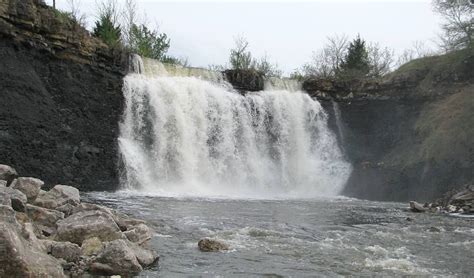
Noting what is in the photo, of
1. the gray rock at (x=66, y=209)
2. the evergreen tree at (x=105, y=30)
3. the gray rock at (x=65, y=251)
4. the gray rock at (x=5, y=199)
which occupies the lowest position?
the gray rock at (x=65, y=251)

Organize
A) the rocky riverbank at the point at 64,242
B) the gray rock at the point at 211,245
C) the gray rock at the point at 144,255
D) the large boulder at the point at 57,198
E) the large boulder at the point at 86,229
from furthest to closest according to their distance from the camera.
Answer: the large boulder at the point at 57,198 < the gray rock at the point at 211,245 < the large boulder at the point at 86,229 < the gray rock at the point at 144,255 < the rocky riverbank at the point at 64,242

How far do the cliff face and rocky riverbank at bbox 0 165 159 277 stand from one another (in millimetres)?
11086

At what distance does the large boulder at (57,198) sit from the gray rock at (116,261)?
3.53m

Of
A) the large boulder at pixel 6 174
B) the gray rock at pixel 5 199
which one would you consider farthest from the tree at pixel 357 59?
the gray rock at pixel 5 199

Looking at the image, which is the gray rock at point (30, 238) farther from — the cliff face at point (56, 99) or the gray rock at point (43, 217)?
the cliff face at point (56, 99)

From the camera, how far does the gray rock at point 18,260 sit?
6281 mm

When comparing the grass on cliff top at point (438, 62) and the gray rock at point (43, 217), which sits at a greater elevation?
the grass on cliff top at point (438, 62)

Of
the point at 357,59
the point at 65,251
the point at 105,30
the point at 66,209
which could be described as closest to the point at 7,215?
the point at 65,251

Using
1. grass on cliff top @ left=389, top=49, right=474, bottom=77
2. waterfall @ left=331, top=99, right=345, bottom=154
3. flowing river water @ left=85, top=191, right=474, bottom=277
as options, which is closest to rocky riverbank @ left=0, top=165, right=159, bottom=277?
flowing river water @ left=85, top=191, right=474, bottom=277

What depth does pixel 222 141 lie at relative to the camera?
94.1ft

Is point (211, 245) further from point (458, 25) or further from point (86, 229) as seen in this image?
point (458, 25)

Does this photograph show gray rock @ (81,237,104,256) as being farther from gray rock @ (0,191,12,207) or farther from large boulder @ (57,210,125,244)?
gray rock @ (0,191,12,207)

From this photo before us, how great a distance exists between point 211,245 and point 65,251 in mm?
3080

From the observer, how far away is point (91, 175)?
2281cm
